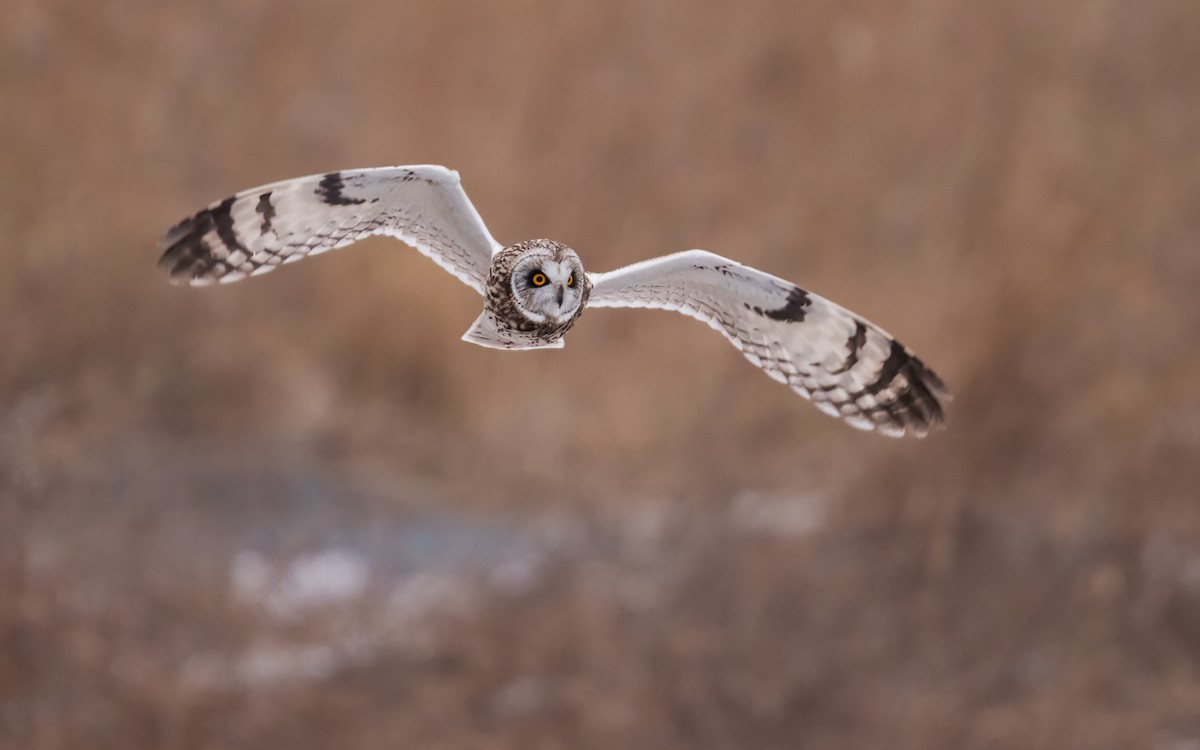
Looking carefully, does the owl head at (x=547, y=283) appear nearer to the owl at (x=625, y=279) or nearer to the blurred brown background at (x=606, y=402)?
the owl at (x=625, y=279)

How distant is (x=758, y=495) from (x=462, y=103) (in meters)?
2.10

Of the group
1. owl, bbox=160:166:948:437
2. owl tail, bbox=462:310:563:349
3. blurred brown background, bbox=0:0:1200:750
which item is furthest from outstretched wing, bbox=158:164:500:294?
blurred brown background, bbox=0:0:1200:750

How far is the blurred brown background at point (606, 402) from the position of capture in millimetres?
4754

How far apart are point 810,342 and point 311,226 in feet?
3.14

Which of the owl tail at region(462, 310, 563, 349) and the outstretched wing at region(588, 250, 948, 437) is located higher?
the outstretched wing at region(588, 250, 948, 437)

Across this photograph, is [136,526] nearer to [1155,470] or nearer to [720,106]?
[720,106]

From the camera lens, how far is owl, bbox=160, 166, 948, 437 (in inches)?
82.0

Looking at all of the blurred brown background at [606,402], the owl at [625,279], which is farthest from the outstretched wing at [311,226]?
the blurred brown background at [606,402]

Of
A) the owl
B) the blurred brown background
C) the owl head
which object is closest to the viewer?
the owl head

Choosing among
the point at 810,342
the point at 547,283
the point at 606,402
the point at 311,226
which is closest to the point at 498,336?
the point at 547,283

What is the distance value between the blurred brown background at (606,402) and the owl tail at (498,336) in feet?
9.21

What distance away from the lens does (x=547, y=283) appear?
1.72m

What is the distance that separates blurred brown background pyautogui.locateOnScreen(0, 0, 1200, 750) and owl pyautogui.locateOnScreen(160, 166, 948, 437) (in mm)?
2490

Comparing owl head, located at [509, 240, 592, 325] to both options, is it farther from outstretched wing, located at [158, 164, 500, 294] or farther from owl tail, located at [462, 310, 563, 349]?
outstretched wing, located at [158, 164, 500, 294]
